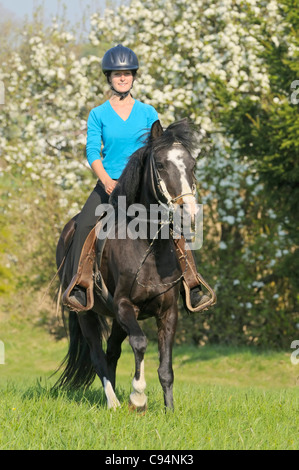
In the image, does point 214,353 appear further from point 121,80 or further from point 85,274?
point 121,80

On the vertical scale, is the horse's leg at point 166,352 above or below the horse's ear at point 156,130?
below

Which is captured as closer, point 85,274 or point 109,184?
point 109,184

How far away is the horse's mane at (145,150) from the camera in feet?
20.2

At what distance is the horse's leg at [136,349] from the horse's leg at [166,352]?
241 millimetres

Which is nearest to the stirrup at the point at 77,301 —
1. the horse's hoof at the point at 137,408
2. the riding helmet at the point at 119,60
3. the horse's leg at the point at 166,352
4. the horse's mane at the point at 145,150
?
the horse's leg at the point at 166,352

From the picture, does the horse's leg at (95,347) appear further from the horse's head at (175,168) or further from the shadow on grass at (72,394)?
the horse's head at (175,168)

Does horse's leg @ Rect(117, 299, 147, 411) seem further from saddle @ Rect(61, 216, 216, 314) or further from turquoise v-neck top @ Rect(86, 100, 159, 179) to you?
turquoise v-neck top @ Rect(86, 100, 159, 179)

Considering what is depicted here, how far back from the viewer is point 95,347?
7.68 m

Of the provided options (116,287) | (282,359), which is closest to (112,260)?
(116,287)

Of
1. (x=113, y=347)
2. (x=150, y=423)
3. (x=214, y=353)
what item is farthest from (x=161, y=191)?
(x=214, y=353)

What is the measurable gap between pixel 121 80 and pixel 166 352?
260cm

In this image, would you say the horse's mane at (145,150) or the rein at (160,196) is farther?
the horse's mane at (145,150)

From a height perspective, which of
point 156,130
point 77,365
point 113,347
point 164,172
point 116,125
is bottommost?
point 77,365

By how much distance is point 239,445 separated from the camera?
5.16 metres
